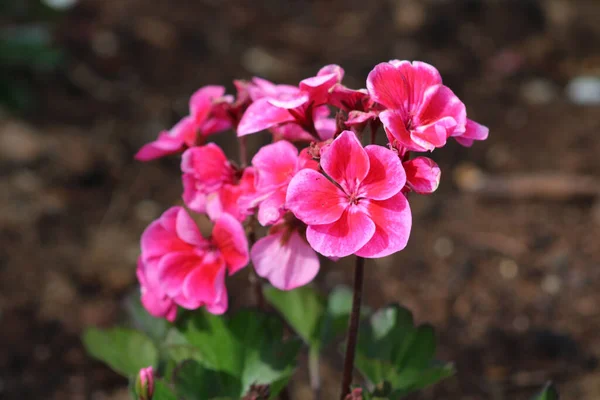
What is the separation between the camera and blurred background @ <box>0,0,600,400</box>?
7.06ft

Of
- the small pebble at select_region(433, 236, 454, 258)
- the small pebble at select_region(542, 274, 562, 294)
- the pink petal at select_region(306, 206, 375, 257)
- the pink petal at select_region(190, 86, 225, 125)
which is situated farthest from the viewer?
the small pebble at select_region(433, 236, 454, 258)

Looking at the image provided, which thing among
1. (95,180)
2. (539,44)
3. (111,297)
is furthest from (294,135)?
(539,44)

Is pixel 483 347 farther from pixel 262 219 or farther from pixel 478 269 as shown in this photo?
pixel 262 219

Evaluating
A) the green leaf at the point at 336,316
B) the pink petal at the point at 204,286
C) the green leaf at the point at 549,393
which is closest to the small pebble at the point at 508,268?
the green leaf at the point at 336,316

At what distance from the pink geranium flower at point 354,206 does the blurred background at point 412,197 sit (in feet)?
3.69

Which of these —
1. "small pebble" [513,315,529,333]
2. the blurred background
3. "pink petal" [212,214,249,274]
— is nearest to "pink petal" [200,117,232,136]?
"pink petal" [212,214,249,274]

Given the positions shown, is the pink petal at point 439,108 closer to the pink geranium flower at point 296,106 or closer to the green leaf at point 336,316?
the pink geranium flower at point 296,106

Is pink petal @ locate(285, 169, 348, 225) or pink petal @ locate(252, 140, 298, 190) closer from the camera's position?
pink petal @ locate(285, 169, 348, 225)

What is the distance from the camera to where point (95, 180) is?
279 cm

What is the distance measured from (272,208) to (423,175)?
0.22m

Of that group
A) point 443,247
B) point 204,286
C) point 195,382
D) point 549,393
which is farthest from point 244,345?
point 443,247

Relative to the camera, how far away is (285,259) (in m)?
1.14

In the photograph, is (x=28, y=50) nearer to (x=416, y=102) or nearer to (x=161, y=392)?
(x=161, y=392)

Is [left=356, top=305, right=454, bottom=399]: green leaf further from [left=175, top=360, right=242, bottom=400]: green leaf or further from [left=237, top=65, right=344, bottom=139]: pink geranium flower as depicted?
[left=237, top=65, right=344, bottom=139]: pink geranium flower
